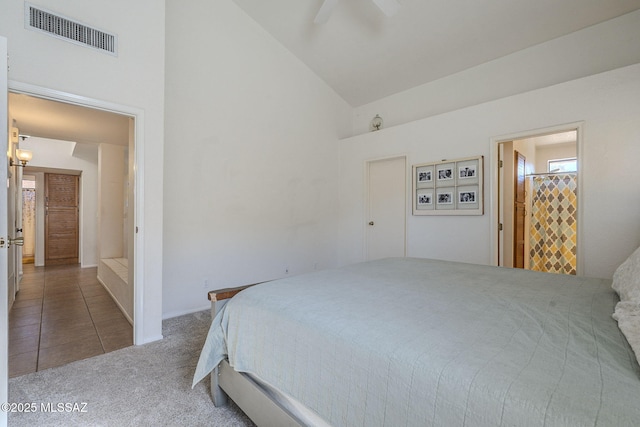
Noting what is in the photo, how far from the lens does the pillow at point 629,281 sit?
1.10 m

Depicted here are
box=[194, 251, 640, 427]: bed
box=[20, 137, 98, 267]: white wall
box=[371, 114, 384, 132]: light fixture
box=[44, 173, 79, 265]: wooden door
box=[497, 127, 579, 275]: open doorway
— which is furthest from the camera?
box=[44, 173, 79, 265]: wooden door

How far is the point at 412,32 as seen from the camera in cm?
338

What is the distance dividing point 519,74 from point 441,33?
1026 millimetres

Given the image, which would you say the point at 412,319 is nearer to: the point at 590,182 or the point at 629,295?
the point at 629,295

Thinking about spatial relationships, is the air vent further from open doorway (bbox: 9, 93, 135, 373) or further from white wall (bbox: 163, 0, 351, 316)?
white wall (bbox: 163, 0, 351, 316)

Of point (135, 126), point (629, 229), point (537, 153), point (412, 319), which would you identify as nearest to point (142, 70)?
point (135, 126)

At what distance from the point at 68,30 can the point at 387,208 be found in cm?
386

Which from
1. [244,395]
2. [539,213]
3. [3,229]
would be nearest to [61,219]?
[3,229]

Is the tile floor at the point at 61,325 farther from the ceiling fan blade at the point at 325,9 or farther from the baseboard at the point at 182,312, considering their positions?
the ceiling fan blade at the point at 325,9

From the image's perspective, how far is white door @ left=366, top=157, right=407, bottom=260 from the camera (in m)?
4.25

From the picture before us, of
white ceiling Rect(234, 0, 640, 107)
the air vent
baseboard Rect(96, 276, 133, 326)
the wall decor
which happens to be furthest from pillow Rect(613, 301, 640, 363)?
baseboard Rect(96, 276, 133, 326)

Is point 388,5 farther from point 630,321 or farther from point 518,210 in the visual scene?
point 518,210

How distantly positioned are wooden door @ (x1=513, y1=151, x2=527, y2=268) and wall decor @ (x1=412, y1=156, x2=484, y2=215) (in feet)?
2.37

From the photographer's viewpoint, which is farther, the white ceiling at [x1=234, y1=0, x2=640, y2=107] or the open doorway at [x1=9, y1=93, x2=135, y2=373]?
the white ceiling at [x1=234, y1=0, x2=640, y2=107]
